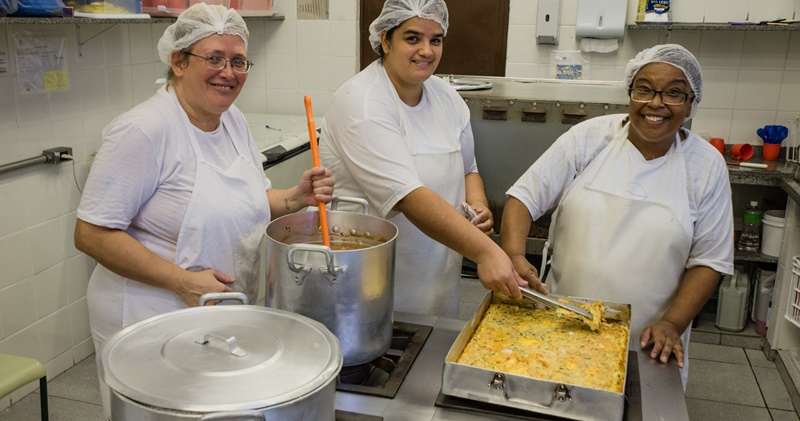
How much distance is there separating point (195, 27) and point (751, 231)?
3.34 metres

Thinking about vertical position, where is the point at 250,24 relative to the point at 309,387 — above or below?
above

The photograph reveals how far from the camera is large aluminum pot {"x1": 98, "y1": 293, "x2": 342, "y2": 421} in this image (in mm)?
930

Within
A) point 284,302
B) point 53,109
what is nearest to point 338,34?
point 53,109

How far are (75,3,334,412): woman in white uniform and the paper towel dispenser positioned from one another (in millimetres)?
2933

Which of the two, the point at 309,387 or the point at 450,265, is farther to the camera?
the point at 450,265

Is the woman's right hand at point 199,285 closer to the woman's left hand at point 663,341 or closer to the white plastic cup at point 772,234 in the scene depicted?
the woman's left hand at point 663,341

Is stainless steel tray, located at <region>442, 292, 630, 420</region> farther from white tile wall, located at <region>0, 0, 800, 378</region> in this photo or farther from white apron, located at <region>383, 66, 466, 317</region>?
white tile wall, located at <region>0, 0, 800, 378</region>

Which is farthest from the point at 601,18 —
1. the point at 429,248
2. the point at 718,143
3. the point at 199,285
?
the point at 199,285

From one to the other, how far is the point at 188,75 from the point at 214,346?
88 centimetres

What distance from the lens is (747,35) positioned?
13.6 ft

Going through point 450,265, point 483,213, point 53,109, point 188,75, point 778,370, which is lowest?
point 778,370

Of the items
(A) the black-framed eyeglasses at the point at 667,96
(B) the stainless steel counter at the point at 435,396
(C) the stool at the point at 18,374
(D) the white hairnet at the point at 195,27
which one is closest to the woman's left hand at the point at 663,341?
(B) the stainless steel counter at the point at 435,396

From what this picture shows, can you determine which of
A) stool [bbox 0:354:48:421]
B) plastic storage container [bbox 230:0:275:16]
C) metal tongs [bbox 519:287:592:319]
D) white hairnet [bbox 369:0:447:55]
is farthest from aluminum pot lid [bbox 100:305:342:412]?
plastic storage container [bbox 230:0:275:16]

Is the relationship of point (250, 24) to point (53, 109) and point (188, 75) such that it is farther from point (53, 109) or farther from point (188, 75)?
point (188, 75)
